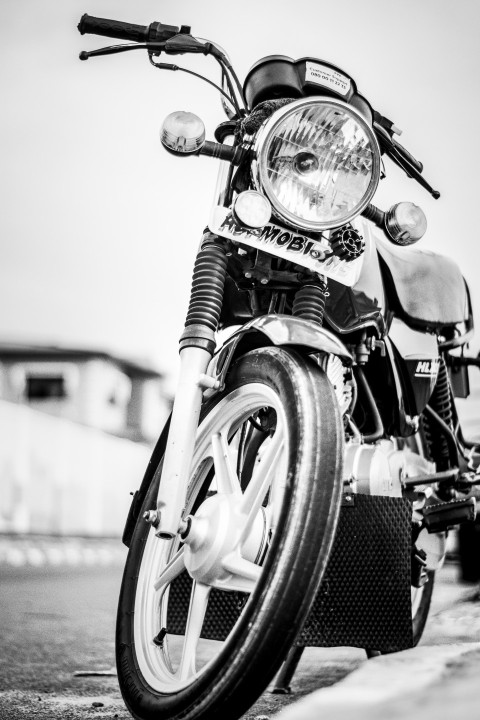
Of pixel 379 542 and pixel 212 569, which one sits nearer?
pixel 212 569

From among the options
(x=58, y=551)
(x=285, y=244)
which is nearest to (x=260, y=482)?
(x=285, y=244)

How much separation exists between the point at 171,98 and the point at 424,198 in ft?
4.32

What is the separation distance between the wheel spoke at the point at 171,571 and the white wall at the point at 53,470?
879cm

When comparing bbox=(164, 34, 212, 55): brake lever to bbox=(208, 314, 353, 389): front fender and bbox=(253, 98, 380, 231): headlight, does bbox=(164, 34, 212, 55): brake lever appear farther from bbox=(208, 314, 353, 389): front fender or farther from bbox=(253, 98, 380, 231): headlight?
bbox=(208, 314, 353, 389): front fender

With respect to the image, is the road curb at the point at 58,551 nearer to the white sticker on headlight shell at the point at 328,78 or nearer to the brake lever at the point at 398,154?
the brake lever at the point at 398,154

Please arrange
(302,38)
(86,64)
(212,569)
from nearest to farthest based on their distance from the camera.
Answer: (212,569) < (302,38) < (86,64)

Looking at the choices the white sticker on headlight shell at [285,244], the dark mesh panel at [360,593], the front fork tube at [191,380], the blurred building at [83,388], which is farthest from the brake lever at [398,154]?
the blurred building at [83,388]

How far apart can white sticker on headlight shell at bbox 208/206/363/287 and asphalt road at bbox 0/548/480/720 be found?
1079 millimetres

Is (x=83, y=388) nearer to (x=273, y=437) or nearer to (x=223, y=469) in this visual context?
(x=223, y=469)

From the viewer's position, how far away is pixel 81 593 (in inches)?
179

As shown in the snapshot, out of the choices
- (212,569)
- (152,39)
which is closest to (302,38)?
(152,39)

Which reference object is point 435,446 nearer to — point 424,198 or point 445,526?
point 445,526

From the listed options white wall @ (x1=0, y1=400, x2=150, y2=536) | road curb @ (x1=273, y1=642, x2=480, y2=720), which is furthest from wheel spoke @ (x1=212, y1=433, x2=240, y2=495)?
white wall @ (x1=0, y1=400, x2=150, y2=536)

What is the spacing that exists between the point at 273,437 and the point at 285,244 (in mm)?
500
